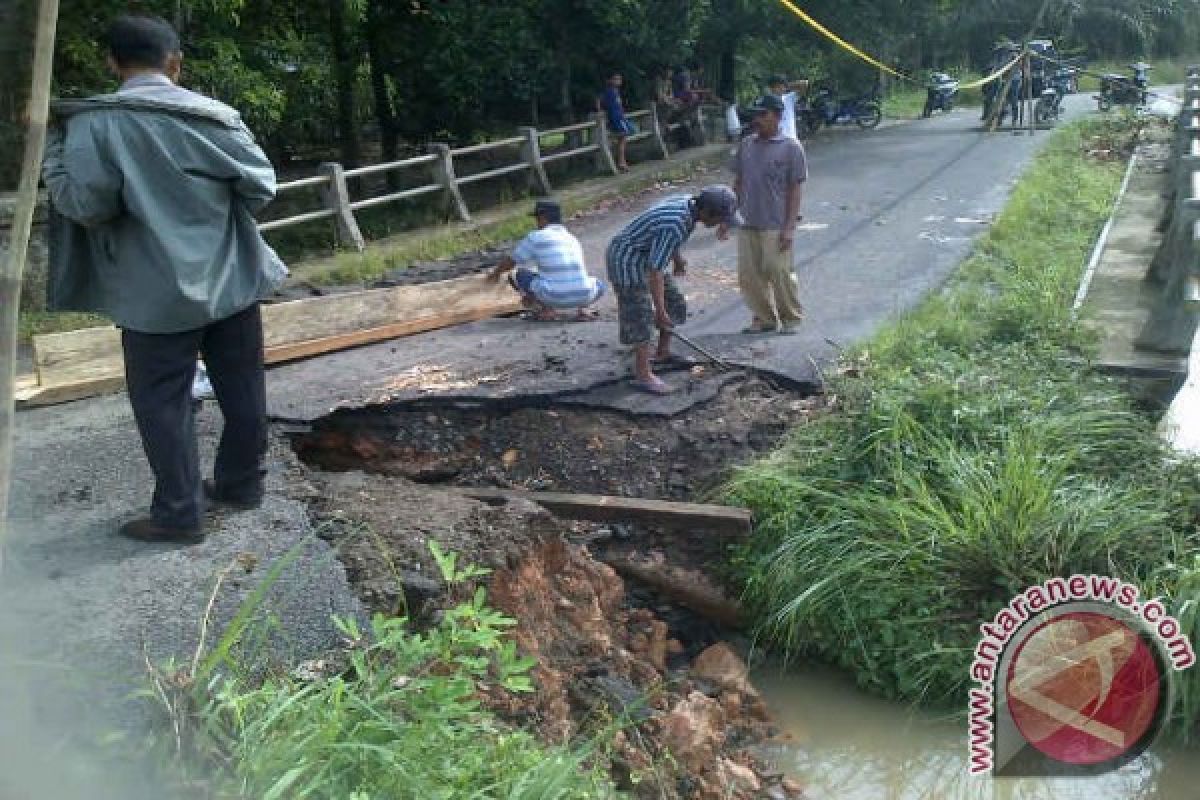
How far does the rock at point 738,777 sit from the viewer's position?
4078 mm

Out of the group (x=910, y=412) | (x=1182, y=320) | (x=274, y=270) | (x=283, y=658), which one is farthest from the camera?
(x=1182, y=320)

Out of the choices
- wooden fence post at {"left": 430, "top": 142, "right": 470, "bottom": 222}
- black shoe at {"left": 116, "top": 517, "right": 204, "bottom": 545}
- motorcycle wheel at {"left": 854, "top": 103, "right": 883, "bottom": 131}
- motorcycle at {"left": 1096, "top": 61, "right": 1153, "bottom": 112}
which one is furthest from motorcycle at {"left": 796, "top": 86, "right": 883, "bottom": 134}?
black shoe at {"left": 116, "top": 517, "right": 204, "bottom": 545}

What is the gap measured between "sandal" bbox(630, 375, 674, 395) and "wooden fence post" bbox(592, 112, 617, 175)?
8661 mm

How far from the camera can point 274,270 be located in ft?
13.5

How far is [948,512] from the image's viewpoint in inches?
205

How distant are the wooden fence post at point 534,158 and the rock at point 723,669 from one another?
29.8 ft

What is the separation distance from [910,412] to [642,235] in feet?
5.66

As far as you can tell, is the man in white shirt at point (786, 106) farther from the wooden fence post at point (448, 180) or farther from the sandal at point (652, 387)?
the sandal at point (652, 387)

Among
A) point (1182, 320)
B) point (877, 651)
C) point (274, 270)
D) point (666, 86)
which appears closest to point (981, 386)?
point (1182, 320)

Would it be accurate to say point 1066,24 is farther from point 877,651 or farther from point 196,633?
point 196,633

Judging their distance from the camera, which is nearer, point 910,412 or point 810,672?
point 810,672

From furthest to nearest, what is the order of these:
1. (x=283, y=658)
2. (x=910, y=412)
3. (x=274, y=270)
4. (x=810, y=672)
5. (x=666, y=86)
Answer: (x=666, y=86)
(x=910, y=412)
(x=810, y=672)
(x=274, y=270)
(x=283, y=658)

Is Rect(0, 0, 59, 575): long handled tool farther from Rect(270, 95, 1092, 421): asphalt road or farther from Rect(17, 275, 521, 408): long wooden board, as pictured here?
Rect(17, 275, 521, 408): long wooden board

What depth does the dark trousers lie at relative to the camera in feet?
12.7
